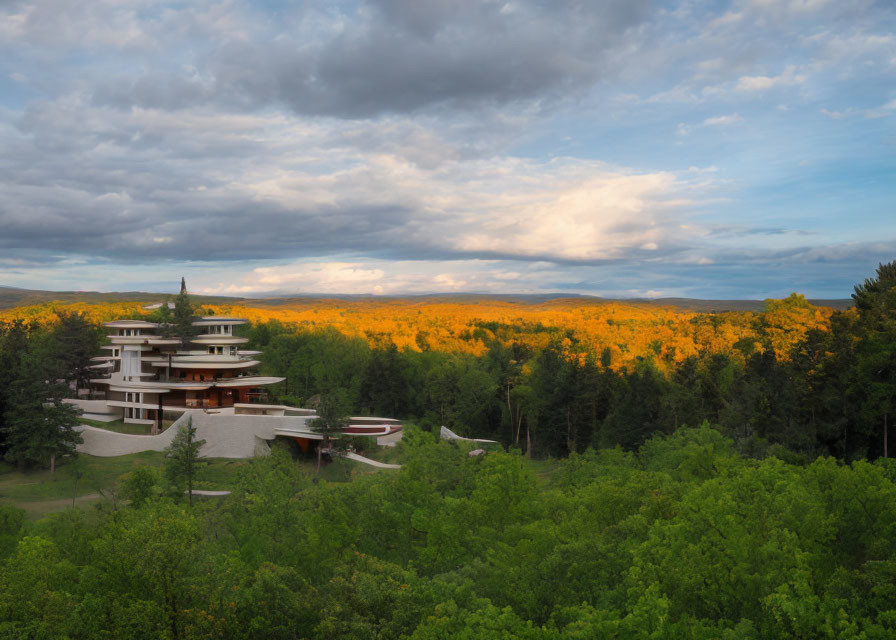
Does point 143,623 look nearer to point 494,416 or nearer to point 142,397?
point 142,397

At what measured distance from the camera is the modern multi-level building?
169 feet

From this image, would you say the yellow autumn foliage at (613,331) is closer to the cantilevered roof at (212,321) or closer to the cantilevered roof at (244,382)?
the cantilevered roof at (212,321)

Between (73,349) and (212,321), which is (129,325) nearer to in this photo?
(73,349)

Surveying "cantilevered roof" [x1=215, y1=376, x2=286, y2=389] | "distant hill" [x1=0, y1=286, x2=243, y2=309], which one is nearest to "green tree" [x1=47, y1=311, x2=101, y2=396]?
"cantilevered roof" [x1=215, y1=376, x2=286, y2=389]

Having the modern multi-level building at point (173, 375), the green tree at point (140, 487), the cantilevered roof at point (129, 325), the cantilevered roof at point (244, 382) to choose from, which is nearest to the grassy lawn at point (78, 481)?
the green tree at point (140, 487)

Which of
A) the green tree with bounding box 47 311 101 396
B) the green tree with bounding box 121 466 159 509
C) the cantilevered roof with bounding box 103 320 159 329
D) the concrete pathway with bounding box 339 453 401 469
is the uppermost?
the cantilevered roof with bounding box 103 320 159 329

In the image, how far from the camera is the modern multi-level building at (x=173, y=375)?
51.6 meters

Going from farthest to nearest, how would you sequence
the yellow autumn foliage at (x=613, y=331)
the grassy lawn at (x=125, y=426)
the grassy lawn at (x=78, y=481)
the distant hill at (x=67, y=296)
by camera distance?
1. the distant hill at (x=67, y=296)
2. the yellow autumn foliage at (x=613, y=331)
3. the grassy lawn at (x=125, y=426)
4. the grassy lawn at (x=78, y=481)

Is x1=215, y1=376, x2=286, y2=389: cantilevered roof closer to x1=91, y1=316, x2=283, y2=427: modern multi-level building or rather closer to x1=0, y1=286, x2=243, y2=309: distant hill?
x1=91, y1=316, x2=283, y2=427: modern multi-level building

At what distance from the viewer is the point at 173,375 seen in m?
55.1

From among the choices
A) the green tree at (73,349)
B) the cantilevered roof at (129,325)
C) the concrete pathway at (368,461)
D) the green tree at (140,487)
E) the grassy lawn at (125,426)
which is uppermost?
the cantilevered roof at (129,325)

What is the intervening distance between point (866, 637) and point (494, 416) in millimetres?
54504

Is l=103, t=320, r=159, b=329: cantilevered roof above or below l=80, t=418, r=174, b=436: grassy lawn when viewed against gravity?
above

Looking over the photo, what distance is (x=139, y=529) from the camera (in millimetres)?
15938
